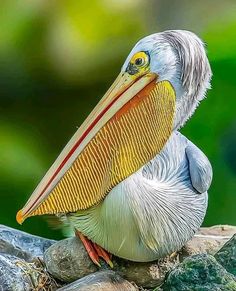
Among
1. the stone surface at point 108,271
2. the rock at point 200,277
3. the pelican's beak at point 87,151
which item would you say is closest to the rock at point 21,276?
the stone surface at point 108,271

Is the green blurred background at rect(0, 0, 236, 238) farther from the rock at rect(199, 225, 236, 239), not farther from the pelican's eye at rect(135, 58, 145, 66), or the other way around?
the pelican's eye at rect(135, 58, 145, 66)

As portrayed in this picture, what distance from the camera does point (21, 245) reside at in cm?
165

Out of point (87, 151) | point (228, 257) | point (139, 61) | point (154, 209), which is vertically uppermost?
point (139, 61)

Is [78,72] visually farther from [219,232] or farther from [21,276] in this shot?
[21,276]

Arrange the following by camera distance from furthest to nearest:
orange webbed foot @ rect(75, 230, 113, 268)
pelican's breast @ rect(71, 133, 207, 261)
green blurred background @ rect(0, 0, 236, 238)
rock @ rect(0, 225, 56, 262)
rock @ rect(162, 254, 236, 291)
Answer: green blurred background @ rect(0, 0, 236, 238) < rock @ rect(0, 225, 56, 262) < orange webbed foot @ rect(75, 230, 113, 268) < pelican's breast @ rect(71, 133, 207, 261) < rock @ rect(162, 254, 236, 291)

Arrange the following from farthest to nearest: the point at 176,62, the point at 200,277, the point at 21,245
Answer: the point at 21,245 → the point at 176,62 → the point at 200,277

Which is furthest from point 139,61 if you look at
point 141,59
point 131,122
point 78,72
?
point 78,72

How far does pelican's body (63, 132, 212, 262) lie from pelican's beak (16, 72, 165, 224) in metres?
0.04

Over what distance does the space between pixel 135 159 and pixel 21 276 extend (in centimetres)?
35

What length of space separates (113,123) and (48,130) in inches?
29.8

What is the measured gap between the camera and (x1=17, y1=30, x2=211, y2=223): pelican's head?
1344 millimetres

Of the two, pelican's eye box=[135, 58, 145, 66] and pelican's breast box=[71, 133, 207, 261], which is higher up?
pelican's eye box=[135, 58, 145, 66]

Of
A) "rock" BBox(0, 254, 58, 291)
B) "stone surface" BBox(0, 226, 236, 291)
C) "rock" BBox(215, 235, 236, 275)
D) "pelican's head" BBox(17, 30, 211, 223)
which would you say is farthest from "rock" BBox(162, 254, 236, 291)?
"rock" BBox(0, 254, 58, 291)

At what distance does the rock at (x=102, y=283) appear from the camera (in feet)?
4.37
